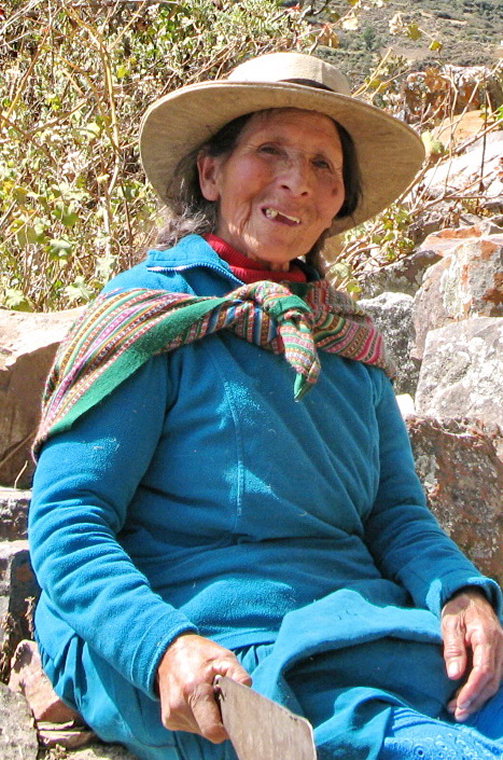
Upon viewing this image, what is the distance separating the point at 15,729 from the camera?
7.63ft

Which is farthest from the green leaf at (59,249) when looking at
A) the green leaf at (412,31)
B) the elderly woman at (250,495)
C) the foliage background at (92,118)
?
the green leaf at (412,31)

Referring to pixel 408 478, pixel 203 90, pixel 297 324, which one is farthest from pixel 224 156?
pixel 408 478

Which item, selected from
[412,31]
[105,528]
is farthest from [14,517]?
[412,31]

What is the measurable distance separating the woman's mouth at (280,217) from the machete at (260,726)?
107 centimetres

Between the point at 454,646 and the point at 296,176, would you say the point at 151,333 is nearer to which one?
the point at 296,176

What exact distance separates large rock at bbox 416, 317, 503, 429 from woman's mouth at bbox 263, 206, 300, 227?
65.4 inches

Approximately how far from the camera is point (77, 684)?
2215mm

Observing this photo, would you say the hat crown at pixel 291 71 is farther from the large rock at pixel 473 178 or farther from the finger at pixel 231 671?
the large rock at pixel 473 178

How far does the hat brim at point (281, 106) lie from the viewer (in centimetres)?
249

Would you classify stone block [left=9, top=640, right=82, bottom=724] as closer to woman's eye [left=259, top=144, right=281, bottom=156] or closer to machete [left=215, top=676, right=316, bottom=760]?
machete [left=215, top=676, right=316, bottom=760]

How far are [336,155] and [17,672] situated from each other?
136 cm

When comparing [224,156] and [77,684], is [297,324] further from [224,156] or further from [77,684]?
[77,684]

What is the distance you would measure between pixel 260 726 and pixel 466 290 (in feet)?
11.7

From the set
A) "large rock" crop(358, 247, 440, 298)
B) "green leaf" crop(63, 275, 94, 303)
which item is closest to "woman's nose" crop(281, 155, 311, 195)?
"green leaf" crop(63, 275, 94, 303)
